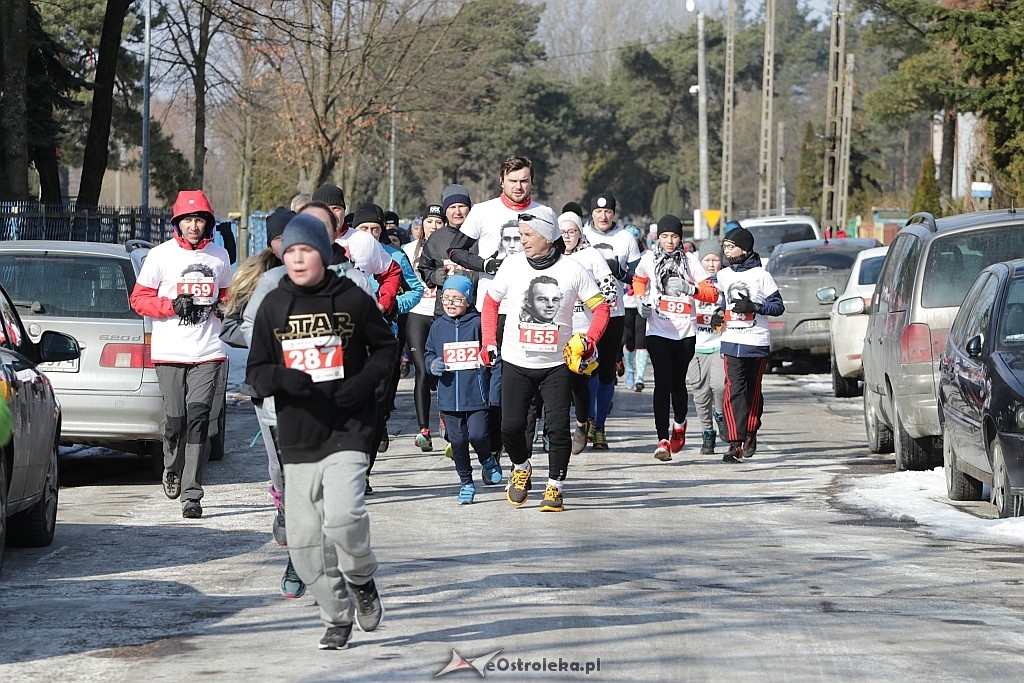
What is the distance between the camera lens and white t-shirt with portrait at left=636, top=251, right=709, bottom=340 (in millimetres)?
13844

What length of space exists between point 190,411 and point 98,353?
157 cm

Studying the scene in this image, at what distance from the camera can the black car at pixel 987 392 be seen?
383 inches

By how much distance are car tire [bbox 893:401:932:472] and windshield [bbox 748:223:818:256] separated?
19499mm

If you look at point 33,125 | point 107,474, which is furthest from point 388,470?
point 33,125

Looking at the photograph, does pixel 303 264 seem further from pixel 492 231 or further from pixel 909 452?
pixel 909 452

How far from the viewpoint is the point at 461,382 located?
1149 cm

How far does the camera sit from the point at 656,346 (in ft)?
46.0

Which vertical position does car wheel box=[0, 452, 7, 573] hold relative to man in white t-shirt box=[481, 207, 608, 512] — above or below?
below

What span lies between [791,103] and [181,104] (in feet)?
243

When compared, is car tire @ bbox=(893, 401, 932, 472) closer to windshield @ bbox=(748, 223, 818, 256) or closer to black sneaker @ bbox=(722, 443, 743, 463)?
black sneaker @ bbox=(722, 443, 743, 463)

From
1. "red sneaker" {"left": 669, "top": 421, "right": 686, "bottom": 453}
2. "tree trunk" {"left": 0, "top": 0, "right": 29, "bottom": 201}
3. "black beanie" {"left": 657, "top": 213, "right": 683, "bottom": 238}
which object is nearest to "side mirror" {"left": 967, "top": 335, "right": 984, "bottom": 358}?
"red sneaker" {"left": 669, "top": 421, "right": 686, "bottom": 453}

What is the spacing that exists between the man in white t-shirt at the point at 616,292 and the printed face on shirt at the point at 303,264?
24.2 feet

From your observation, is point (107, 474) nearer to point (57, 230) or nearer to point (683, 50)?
point (57, 230)

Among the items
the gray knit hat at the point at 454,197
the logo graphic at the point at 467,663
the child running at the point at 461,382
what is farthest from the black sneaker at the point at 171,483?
the logo graphic at the point at 467,663
